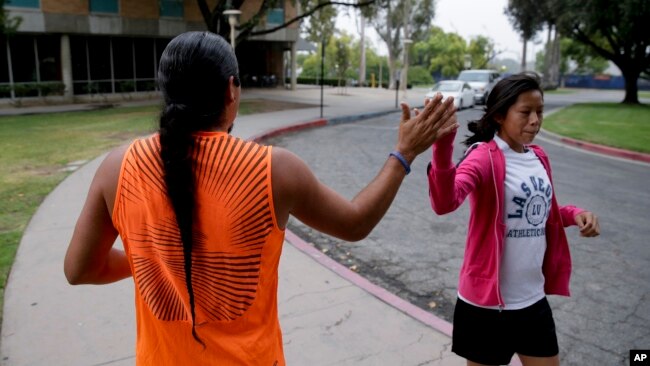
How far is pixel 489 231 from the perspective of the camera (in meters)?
2.47

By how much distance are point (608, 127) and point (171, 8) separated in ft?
69.5

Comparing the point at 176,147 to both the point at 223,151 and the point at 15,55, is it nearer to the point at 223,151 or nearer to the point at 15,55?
the point at 223,151

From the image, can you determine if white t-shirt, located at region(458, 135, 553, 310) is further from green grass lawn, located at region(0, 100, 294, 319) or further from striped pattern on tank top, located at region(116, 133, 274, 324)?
green grass lawn, located at region(0, 100, 294, 319)

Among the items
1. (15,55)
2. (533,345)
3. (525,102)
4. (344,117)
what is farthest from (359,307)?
Answer: (15,55)

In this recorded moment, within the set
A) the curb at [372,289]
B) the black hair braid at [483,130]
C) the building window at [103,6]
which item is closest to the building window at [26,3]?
the building window at [103,6]

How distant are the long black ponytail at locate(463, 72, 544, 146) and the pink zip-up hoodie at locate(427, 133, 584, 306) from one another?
0.09 meters

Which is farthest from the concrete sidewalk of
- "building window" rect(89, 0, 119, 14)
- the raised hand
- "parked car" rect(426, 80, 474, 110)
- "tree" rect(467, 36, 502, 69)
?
"tree" rect(467, 36, 502, 69)

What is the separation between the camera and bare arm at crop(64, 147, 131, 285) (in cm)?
149

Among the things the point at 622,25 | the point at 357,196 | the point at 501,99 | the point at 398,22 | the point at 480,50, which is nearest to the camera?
the point at 357,196

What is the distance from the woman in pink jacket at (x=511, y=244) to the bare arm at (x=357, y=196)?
2.45ft

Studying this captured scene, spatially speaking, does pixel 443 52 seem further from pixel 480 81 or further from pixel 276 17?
pixel 480 81

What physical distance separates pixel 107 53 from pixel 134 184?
90.6ft

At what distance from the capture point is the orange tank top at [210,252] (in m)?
1.40
